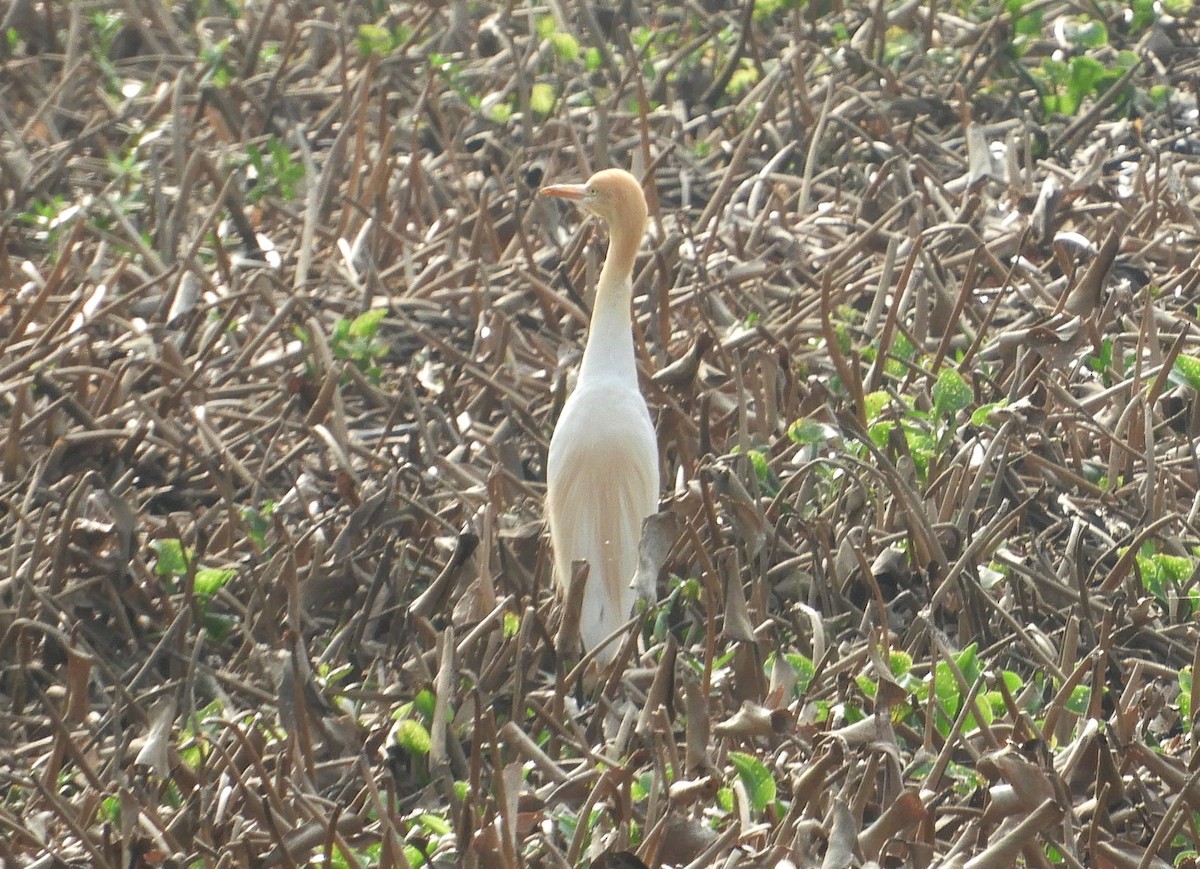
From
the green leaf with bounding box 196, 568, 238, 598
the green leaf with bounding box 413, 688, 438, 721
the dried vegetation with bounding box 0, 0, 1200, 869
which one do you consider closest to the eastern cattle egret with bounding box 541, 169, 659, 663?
the dried vegetation with bounding box 0, 0, 1200, 869

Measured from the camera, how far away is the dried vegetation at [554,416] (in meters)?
2.78

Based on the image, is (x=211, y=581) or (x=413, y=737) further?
(x=211, y=581)

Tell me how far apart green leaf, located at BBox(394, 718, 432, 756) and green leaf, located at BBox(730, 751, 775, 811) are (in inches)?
23.1

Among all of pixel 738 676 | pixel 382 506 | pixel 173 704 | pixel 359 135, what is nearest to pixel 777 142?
pixel 359 135

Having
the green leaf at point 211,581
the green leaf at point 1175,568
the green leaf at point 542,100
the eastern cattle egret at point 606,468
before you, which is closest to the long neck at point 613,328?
the eastern cattle egret at point 606,468

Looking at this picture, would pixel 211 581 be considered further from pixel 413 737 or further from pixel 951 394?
pixel 951 394

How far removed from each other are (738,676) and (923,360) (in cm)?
149

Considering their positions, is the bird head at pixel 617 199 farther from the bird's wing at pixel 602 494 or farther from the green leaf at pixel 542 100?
the green leaf at pixel 542 100

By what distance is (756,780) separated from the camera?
8.71 ft

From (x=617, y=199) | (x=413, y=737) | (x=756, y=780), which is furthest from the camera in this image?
(x=617, y=199)

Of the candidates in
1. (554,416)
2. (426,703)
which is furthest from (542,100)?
(426,703)

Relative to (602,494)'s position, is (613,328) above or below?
above

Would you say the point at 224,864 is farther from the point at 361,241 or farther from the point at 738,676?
the point at 361,241

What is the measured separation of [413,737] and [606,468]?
2.62ft
